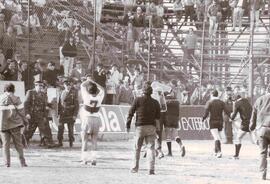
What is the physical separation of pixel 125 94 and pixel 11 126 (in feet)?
35.5

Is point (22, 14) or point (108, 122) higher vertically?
Result: point (22, 14)

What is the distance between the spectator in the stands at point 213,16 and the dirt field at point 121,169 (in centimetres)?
968

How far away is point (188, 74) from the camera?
99.2ft

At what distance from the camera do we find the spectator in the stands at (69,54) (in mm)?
24234

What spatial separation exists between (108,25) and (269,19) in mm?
8583

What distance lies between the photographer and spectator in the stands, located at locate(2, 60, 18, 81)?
69.4ft

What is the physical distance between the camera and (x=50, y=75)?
2298 cm

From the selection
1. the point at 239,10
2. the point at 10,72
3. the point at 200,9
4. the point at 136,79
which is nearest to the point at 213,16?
the point at 200,9

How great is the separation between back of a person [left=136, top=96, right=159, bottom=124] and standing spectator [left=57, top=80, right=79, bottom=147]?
695cm

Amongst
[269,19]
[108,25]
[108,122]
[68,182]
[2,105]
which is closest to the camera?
[68,182]

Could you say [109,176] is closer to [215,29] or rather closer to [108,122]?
[108,122]

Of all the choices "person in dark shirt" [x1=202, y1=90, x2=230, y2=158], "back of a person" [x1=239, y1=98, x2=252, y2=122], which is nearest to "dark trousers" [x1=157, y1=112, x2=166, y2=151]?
"person in dark shirt" [x1=202, y1=90, x2=230, y2=158]

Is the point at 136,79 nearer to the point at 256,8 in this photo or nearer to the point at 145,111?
the point at 256,8

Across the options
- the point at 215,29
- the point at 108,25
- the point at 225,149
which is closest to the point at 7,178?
the point at 225,149
